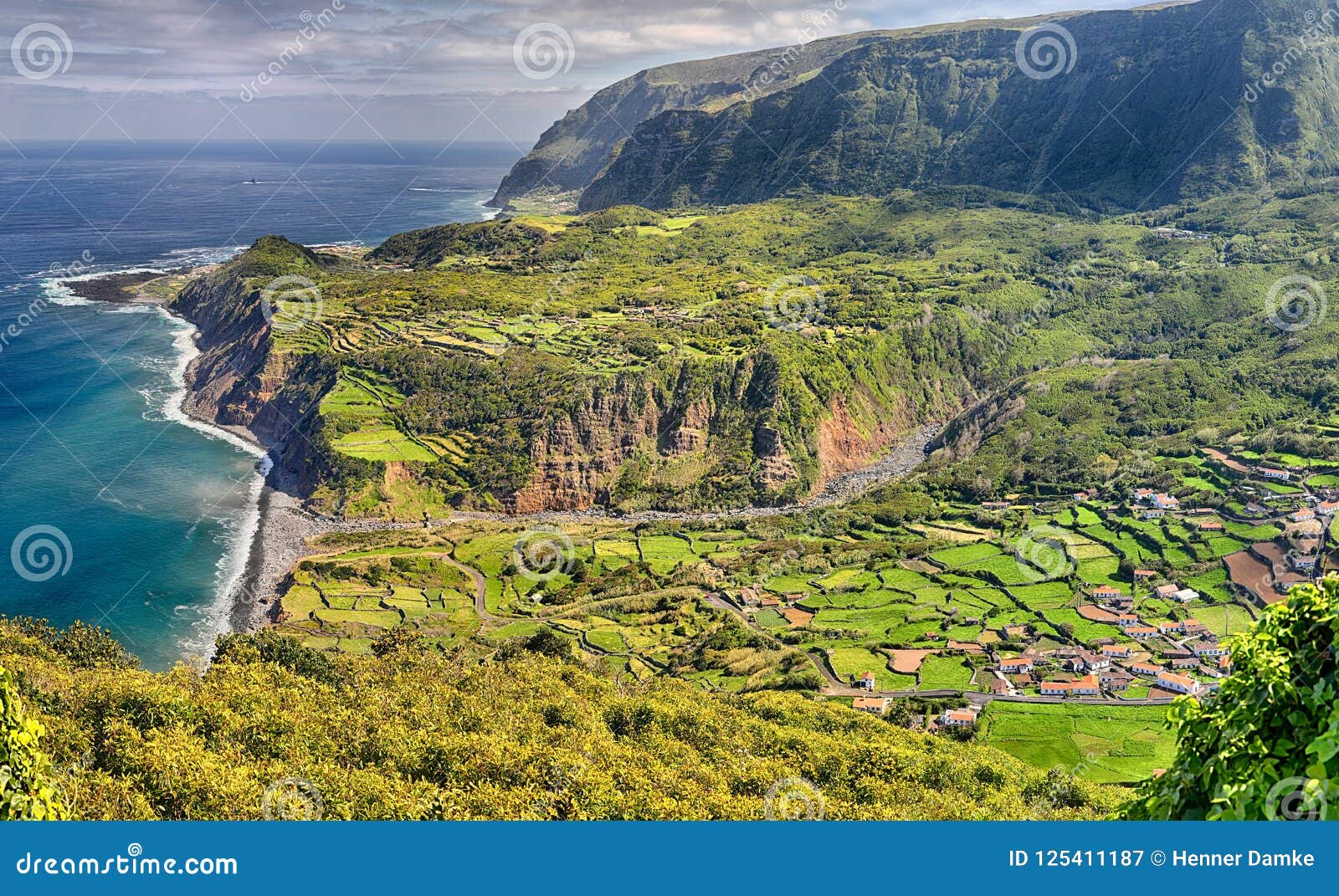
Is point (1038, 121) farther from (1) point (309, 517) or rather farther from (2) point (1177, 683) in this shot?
(2) point (1177, 683)

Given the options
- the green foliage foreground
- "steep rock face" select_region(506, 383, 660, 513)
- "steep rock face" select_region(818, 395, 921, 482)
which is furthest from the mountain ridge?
the green foliage foreground

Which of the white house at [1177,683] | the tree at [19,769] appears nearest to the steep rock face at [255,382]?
the white house at [1177,683]

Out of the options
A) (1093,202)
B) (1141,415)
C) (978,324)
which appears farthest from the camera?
(1093,202)

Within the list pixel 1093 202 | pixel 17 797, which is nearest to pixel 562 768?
pixel 17 797

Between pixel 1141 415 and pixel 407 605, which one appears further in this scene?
pixel 1141 415

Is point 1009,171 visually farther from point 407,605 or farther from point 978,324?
point 407,605

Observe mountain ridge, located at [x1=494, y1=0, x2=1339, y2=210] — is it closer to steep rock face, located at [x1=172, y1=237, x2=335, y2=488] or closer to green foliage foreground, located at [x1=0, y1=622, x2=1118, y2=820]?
steep rock face, located at [x1=172, y1=237, x2=335, y2=488]
